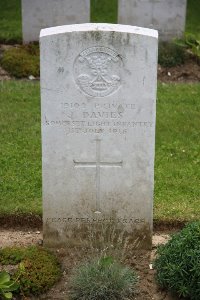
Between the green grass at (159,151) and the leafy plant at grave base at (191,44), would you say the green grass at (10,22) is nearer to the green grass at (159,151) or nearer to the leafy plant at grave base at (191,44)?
the green grass at (159,151)

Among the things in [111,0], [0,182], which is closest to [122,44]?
[0,182]

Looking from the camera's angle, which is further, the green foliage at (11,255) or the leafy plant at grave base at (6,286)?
the green foliage at (11,255)

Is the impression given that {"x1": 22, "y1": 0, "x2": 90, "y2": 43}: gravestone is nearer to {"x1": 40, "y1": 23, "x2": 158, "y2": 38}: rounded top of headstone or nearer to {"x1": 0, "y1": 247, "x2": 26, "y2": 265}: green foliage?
{"x1": 40, "y1": 23, "x2": 158, "y2": 38}: rounded top of headstone

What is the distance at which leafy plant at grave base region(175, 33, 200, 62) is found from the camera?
11648mm

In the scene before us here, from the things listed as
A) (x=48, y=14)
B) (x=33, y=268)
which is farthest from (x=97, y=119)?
(x=48, y=14)

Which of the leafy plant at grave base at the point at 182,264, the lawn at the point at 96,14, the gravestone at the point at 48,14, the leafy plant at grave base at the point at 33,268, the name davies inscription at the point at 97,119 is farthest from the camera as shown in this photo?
the lawn at the point at 96,14

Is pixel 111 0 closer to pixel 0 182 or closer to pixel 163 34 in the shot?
pixel 163 34

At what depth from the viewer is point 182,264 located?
482 cm

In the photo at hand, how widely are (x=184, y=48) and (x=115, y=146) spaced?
22.2ft

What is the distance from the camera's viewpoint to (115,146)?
5488 mm

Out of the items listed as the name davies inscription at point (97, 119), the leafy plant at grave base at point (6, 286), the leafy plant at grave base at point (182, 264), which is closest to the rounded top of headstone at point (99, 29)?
the name davies inscription at point (97, 119)

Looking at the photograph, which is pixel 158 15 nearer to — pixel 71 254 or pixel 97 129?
pixel 97 129

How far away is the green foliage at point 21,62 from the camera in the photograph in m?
11.1

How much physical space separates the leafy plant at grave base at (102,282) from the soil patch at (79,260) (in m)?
0.16
